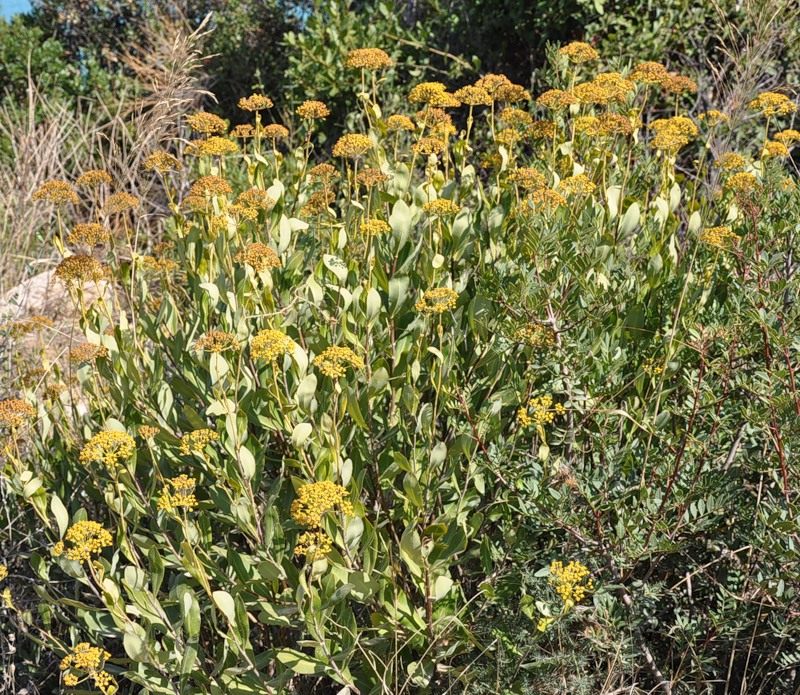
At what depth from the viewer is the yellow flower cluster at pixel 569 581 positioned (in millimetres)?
2143

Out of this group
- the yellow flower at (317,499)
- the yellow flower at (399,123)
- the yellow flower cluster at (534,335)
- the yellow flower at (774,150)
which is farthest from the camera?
the yellow flower at (399,123)

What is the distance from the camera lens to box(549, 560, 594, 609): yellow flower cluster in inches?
84.4

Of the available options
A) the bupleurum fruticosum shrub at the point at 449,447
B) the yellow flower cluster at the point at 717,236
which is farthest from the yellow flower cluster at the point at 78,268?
the yellow flower cluster at the point at 717,236

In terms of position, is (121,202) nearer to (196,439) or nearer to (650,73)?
(196,439)

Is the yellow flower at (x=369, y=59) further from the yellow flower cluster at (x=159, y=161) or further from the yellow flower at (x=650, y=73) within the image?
the yellow flower at (x=650, y=73)

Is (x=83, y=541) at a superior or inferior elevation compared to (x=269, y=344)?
inferior

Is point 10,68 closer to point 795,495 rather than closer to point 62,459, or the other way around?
point 62,459

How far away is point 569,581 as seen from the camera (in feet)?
7.18

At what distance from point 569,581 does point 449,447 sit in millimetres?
596

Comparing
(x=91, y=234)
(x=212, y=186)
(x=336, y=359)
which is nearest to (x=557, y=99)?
(x=212, y=186)

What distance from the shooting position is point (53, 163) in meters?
6.05

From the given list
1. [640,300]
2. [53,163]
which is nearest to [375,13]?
[53,163]

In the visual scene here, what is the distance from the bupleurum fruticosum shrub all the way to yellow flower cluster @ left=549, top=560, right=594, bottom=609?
0.01m

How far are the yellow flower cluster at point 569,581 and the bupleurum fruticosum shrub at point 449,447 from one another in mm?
11
